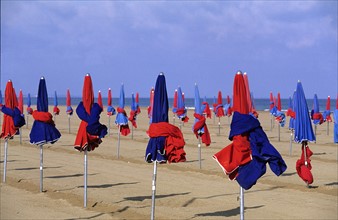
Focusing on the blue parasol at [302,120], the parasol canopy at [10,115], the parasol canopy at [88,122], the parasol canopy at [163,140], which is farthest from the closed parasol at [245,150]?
the parasol canopy at [10,115]

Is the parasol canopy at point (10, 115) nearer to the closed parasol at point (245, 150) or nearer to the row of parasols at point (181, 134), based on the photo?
the row of parasols at point (181, 134)

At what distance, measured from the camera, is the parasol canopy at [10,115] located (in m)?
16.7

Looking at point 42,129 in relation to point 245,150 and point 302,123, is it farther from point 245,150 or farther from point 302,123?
point 245,150

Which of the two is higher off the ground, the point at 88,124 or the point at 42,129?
the point at 88,124

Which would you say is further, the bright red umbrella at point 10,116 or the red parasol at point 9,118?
the red parasol at point 9,118

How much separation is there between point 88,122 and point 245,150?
5598mm

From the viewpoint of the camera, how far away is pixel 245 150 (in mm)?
8586

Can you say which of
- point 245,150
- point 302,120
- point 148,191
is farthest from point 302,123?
point 245,150

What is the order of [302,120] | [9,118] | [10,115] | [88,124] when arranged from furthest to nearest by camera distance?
[9,118]
[10,115]
[302,120]
[88,124]

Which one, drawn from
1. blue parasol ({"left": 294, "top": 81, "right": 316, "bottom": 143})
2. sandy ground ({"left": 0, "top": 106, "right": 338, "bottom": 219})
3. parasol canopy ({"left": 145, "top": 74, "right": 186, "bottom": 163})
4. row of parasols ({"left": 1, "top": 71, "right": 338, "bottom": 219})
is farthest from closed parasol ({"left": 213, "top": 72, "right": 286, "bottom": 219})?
blue parasol ({"left": 294, "top": 81, "right": 316, "bottom": 143})

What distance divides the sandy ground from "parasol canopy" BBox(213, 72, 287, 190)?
3.83 meters

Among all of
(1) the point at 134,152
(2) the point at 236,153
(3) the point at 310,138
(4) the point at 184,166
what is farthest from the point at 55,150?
(2) the point at 236,153

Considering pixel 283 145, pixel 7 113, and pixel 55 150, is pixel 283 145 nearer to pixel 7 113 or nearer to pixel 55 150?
pixel 55 150

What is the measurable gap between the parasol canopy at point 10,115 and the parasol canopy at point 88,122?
3.89 m
